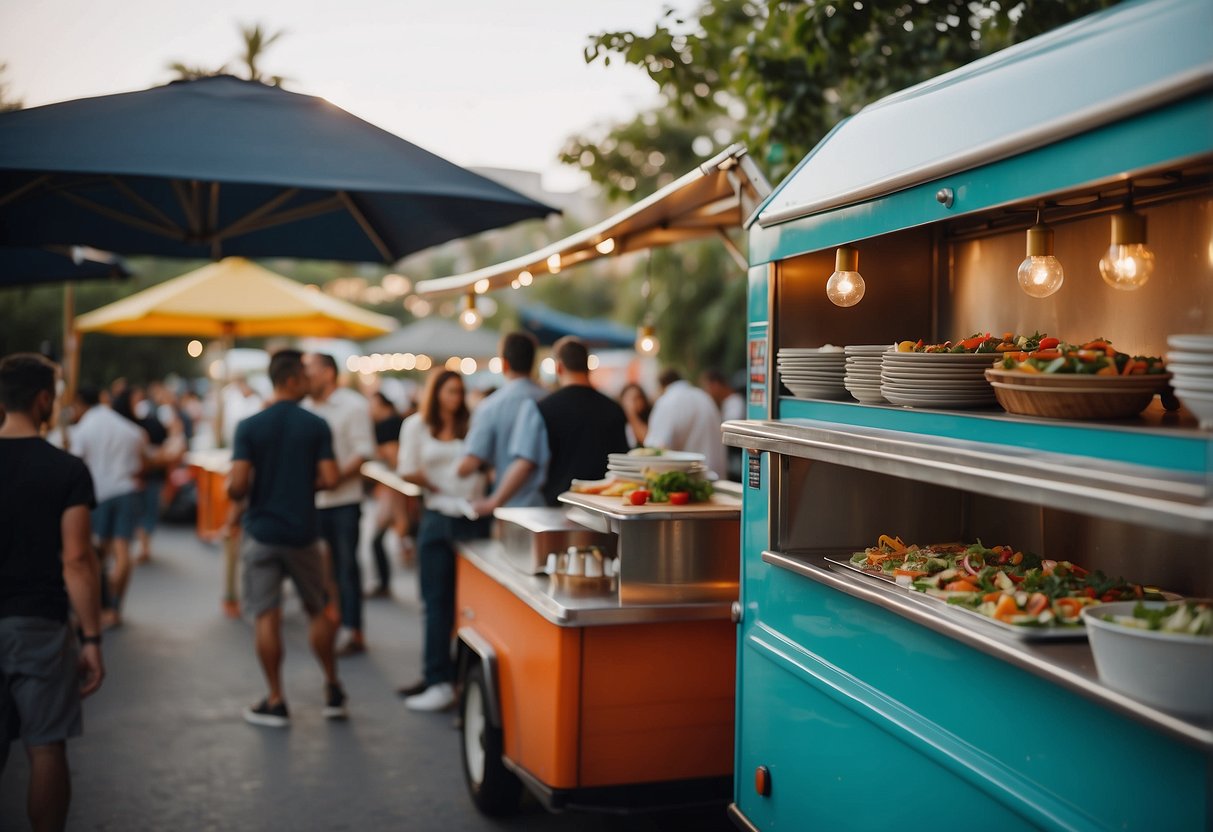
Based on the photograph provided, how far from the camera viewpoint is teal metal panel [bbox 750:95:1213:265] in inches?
75.2

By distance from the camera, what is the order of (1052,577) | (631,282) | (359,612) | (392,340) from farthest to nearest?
(631,282) < (392,340) < (359,612) < (1052,577)

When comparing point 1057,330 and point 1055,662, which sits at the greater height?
point 1057,330

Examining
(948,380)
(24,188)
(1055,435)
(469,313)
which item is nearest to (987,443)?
(1055,435)

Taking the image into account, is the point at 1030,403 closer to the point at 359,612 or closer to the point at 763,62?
the point at 763,62

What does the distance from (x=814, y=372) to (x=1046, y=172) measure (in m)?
1.34

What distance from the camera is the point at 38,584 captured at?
387cm

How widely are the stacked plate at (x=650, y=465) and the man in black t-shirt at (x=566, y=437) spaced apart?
2.10 ft

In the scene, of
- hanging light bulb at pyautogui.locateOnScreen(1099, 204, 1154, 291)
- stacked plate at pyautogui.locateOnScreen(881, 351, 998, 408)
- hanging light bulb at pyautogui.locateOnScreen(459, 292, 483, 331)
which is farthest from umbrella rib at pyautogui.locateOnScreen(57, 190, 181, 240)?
hanging light bulb at pyautogui.locateOnScreen(1099, 204, 1154, 291)

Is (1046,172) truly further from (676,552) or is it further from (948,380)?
(676,552)

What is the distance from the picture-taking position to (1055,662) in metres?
2.22

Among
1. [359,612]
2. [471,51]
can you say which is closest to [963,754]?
[359,612]

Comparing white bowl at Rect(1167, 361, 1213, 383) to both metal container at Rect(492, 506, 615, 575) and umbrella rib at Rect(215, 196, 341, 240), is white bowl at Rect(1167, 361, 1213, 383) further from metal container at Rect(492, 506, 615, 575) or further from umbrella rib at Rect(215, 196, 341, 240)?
umbrella rib at Rect(215, 196, 341, 240)

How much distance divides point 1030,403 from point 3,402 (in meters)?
3.60

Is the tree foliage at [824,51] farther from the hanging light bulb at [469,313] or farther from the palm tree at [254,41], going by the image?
the palm tree at [254,41]
